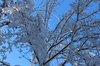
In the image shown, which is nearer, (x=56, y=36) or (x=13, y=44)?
(x=13, y=44)

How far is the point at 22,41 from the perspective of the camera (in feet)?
10.7

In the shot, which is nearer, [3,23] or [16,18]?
[16,18]

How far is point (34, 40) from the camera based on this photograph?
10.2ft

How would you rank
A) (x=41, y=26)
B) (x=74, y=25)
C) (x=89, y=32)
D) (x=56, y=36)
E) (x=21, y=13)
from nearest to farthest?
1. (x=41, y=26)
2. (x=21, y=13)
3. (x=89, y=32)
4. (x=74, y=25)
5. (x=56, y=36)

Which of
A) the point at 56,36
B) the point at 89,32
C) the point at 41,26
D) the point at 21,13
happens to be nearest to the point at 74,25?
the point at 89,32

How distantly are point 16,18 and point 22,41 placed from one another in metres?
0.57

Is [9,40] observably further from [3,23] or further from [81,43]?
[81,43]

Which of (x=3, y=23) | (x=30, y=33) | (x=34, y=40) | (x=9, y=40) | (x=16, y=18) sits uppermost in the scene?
(x=3, y=23)

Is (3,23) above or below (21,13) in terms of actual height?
above

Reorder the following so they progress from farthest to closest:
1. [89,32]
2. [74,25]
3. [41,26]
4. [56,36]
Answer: [56,36]
[74,25]
[89,32]
[41,26]

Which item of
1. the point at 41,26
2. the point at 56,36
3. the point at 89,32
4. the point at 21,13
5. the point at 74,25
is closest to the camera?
the point at 41,26

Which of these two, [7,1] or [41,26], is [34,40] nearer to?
[41,26]

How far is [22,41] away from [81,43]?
61.1 inches

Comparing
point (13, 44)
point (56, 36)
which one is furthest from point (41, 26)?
point (56, 36)
